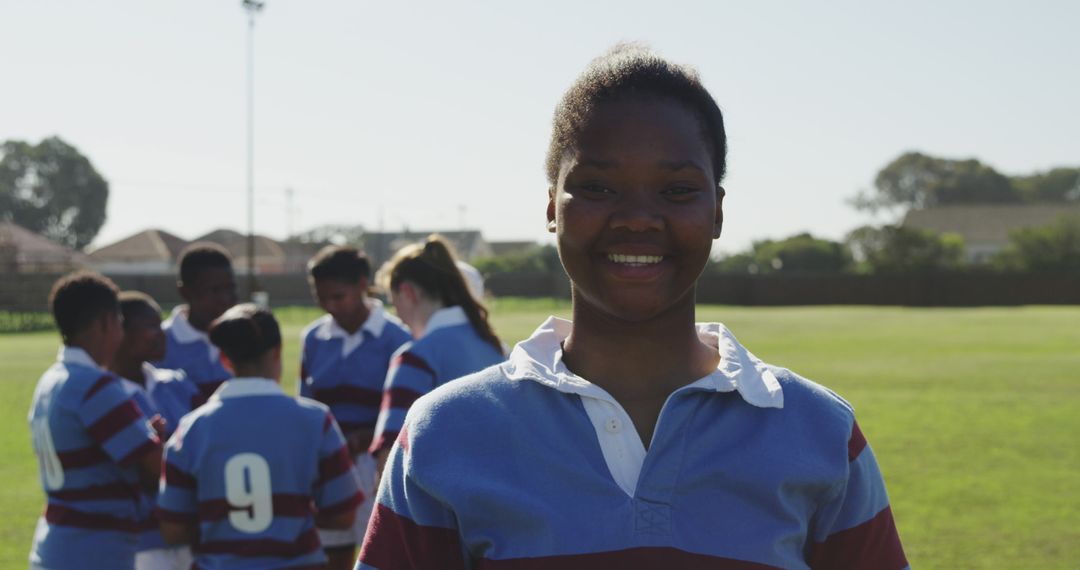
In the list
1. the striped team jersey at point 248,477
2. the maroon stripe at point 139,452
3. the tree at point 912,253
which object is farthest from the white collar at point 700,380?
the tree at point 912,253

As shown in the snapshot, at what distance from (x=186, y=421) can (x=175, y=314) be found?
2.27 m

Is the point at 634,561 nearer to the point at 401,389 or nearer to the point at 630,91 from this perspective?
the point at 630,91

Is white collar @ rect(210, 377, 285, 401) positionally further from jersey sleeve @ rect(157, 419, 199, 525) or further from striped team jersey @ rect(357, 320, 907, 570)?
striped team jersey @ rect(357, 320, 907, 570)

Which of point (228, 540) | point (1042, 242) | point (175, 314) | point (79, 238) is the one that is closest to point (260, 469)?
point (228, 540)

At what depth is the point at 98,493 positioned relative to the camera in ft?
14.9

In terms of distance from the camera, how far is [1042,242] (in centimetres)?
7512

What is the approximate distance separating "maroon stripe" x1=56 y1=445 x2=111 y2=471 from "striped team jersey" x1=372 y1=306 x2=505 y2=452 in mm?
1111

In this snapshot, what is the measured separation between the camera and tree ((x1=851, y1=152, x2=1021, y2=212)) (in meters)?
125

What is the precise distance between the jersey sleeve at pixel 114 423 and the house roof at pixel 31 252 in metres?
56.6

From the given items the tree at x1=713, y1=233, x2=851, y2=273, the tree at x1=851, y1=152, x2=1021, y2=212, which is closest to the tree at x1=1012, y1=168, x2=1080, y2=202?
the tree at x1=851, y1=152, x2=1021, y2=212

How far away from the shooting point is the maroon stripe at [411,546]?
1.72 meters

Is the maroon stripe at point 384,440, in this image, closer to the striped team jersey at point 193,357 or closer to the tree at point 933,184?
the striped team jersey at point 193,357

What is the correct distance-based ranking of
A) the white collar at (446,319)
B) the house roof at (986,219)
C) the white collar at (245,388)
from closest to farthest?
1. the white collar at (245,388)
2. the white collar at (446,319)
3. the house roof at (986,219)

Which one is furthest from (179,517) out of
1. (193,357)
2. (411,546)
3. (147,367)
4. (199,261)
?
(411,546)
